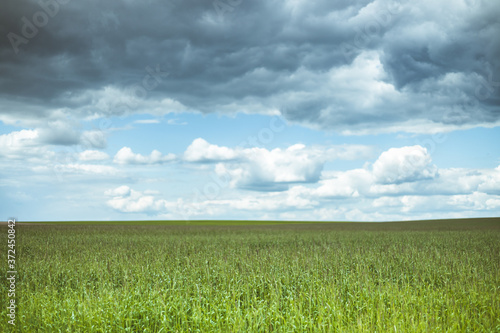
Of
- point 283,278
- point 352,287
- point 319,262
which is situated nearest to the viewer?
point 352,287

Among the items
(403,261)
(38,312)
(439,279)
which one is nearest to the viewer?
(38,312)

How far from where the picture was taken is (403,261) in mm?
18672

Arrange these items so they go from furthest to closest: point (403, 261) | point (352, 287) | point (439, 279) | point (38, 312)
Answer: point (403, 261) < point (439, 279) < point (352, 287) < point (38, 312)

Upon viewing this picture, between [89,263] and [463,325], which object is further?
[89,263]

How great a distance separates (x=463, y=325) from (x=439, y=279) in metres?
5.92

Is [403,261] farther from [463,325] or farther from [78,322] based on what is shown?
[78,322]

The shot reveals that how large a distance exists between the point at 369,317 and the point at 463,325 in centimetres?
233

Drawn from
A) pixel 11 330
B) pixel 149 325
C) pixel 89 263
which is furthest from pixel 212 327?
pixel 89 263

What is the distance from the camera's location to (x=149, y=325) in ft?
31.3

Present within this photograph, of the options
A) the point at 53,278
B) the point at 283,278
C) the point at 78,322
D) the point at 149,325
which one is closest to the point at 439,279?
the point at 283,278

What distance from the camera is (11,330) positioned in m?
9.82

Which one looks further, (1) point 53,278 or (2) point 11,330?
(1) point 53,278

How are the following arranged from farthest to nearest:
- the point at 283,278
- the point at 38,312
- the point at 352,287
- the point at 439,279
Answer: the point at 439,279
the point at 283,278
the point at 352,287
the point at 38,312

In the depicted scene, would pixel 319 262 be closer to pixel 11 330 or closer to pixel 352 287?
pixel 352 287
